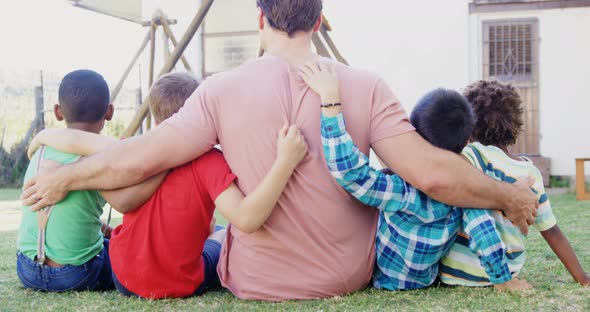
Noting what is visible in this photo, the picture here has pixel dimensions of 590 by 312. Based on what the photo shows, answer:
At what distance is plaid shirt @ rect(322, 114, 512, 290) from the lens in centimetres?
233

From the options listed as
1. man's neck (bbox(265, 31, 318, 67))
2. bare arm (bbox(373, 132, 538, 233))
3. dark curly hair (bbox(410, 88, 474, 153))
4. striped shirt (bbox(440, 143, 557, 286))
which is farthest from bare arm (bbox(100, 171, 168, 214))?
striped shirt (bbox(440, 143, 557, 286))

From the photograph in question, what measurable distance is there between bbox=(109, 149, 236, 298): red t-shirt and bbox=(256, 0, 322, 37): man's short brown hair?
20.1 inches

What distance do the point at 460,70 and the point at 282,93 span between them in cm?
835

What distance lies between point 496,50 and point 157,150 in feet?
28.2

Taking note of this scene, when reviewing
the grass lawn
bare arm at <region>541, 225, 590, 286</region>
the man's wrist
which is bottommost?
the grass lawn

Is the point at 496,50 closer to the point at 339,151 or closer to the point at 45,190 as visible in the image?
the point at 339,151

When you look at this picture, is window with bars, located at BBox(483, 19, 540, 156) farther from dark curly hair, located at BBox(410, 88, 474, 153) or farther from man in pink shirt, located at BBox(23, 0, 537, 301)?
man in pink shirt, located at BBox(23, 0, 537, 301)

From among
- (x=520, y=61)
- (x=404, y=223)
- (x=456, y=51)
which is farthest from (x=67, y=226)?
(x=520, y=61)

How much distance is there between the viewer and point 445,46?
10.4m

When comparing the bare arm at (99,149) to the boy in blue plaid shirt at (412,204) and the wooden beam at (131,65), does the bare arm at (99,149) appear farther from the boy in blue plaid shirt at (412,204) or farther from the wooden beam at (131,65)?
the wooden beam at (131,65)

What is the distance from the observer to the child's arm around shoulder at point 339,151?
231 cm

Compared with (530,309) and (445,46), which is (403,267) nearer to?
(530,309)

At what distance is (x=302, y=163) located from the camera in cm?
241

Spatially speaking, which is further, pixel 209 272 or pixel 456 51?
pixel 456 51
